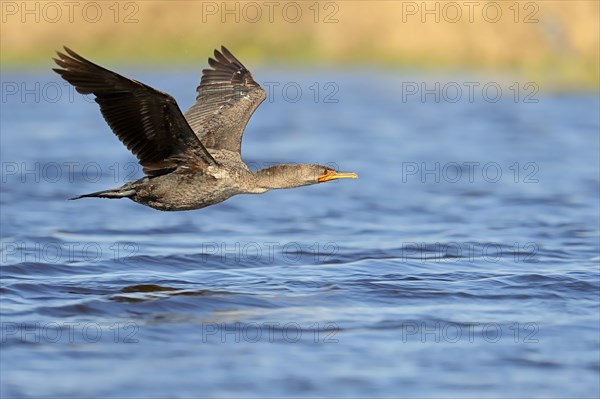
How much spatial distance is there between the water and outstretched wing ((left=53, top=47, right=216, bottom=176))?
115 cm

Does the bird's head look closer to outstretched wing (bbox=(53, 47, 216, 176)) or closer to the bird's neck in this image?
the bird's neck

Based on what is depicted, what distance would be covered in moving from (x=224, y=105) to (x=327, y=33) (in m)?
13.6

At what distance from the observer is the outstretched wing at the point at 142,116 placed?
830 centimetres

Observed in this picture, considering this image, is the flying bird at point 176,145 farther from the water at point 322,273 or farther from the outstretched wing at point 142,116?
the water at point 322,273

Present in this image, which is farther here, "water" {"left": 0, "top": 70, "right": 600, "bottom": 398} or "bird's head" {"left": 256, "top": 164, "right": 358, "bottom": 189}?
"bird's head" {"left": 256, "top": 164, "right": 358, "bottom": 189}

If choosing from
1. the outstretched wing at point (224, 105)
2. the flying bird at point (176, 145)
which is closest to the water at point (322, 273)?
the flying bird at point (176, 145)

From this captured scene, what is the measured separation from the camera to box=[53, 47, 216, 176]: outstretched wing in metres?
8.30

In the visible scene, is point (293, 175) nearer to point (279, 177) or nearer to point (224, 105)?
point (279, 177)

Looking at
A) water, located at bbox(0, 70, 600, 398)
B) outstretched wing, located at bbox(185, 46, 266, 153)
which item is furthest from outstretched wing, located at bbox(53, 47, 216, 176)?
water, located at bbox(0, 70, 600, 398)

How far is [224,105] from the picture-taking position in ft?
35.2

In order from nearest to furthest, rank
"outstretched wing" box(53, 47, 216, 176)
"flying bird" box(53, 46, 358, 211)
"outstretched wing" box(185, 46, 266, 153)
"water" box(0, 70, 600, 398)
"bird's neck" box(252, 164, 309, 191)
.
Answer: "water" box(0, 70, 600, 398) → "outstretched wing" box(53, 47, 216, 176) → "flying bird" box(53, 46, 358, 211) → "bird's neck" box(252, 164, 309, 191) → "outstretched wing" box(185, 46, 266, 153)

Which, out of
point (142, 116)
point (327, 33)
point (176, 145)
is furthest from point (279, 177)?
point (327, 33)

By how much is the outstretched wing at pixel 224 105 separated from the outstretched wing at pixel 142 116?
3.00 feet

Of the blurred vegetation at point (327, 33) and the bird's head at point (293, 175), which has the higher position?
the blurred vegetation at point (327, 33)
